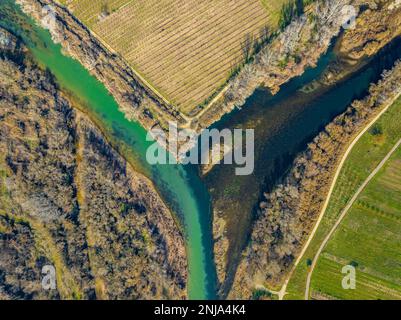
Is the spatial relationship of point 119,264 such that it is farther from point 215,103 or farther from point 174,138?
point 215,103

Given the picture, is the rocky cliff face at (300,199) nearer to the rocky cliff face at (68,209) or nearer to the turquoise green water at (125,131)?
the turquoise green water at (125,131)

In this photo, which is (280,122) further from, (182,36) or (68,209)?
(68,209)

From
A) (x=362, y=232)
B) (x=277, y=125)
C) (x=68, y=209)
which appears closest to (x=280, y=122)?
(x=277, y=125)

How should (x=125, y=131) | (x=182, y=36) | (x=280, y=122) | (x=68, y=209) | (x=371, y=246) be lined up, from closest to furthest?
(x=371, y=246) < (x=68, y=209) < (x=280, y=122) < (x=182, y=36) < (x=125, y=131)

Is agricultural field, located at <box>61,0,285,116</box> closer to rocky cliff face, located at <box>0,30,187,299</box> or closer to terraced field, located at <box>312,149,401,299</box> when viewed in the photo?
rocky cliff face, located at <box>0,30,187,299</box>

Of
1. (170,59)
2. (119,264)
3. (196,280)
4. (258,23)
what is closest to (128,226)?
(119,264)

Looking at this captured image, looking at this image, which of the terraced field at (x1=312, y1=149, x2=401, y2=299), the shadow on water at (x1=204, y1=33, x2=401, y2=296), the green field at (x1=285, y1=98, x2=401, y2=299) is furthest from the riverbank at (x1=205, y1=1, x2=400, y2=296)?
the terraced field at (x1=312, y1=149, x2=401, y2=299)
